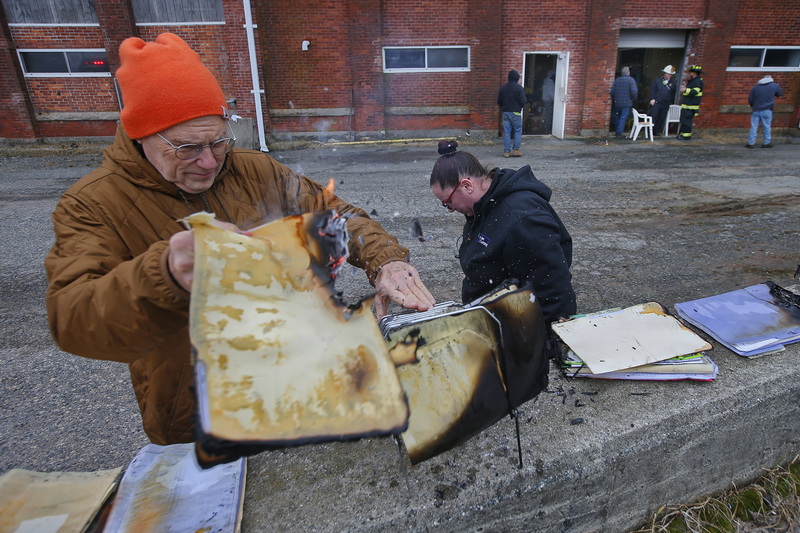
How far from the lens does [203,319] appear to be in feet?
3.27

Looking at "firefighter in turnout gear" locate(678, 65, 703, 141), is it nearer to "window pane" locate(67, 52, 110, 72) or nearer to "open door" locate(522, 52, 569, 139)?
"open door" locate(522, 52, 569, 139)

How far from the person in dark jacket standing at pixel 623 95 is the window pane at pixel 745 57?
3.24 m

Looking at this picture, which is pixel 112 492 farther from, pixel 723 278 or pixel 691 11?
pixel 691 11

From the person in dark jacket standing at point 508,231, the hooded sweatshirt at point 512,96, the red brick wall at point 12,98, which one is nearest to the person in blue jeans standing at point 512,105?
the hooded sweatshirt at point 512,96

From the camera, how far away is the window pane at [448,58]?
42.5ft

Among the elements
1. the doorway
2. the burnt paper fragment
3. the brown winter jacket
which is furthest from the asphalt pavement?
the doorway

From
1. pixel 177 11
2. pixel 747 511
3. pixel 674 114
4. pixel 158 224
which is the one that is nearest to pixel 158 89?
pixel 158 224

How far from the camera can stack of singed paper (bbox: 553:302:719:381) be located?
1.94m

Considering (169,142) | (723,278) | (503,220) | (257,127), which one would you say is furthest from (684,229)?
(257,127)

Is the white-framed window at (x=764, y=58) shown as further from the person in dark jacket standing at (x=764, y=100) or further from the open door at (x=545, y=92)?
the open door at (x=545, y=92)

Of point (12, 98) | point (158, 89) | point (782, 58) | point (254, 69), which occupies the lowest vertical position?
point (158, 89)

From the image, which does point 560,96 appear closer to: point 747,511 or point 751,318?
point 751,318

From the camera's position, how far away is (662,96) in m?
13.6

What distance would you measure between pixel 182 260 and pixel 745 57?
17626mm
